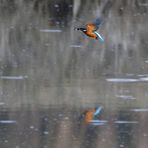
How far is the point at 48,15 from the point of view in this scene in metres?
6.80

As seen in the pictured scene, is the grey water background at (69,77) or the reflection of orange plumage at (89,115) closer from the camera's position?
the grey water background at (69,77)

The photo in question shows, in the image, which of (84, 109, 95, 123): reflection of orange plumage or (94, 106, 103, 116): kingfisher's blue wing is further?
(94, 106, 103, 116): kingfisher's blue wing

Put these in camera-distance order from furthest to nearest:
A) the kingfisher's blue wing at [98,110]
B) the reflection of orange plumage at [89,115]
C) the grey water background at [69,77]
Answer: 1. the kingfisher's blue wing at [98,110]
2. the reflection of orange plumage at [89,115]
3. the grey water background at [69,77]

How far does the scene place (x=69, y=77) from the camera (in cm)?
451

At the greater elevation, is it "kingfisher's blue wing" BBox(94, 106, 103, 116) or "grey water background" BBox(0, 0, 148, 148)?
"grey water background" BBox(0, 0, 148, 148)

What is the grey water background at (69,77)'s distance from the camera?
342 centimetres

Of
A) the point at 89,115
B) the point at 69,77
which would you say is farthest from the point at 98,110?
the point at 69,77

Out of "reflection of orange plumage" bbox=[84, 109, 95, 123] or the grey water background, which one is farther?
"reflection of orange plumage" bbox=[84, 109, 95, 123]

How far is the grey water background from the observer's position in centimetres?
342

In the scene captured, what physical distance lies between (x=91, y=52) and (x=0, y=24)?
4.35ft

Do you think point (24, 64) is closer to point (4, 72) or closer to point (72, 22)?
point (4, 72)

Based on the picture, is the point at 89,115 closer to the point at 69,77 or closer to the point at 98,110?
the point at 98,110

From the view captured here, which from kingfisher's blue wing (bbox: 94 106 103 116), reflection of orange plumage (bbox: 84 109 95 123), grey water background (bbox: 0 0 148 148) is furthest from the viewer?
kingfisher's blue wing (bbox: 94 106 103 116)

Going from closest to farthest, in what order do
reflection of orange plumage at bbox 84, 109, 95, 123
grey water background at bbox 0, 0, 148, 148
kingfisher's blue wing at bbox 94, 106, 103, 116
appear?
grey water background at bbox 0, 0, 148, 148, reflection of orange plumage at bbox 84, 109, 95, 123, kingfisher's blue wing at bbox 94, 106, 103, 116
